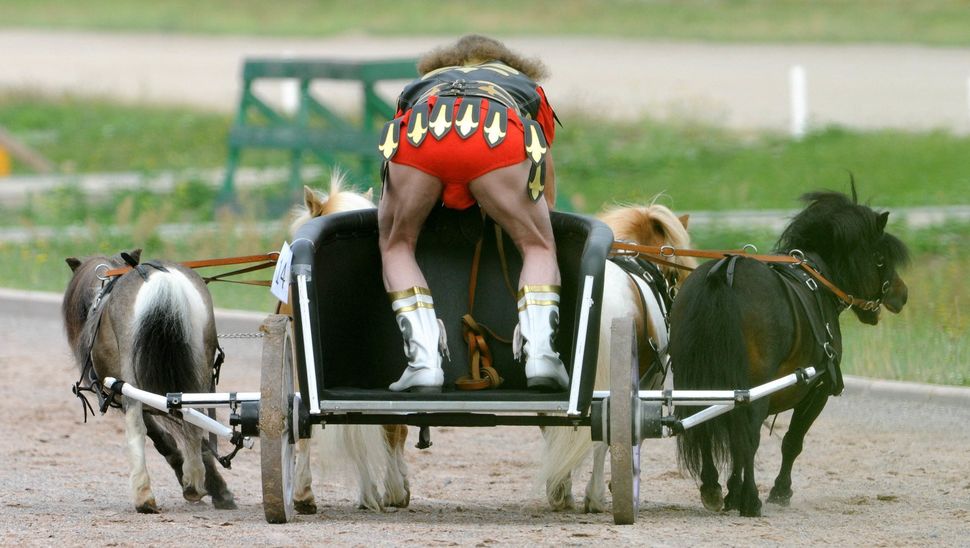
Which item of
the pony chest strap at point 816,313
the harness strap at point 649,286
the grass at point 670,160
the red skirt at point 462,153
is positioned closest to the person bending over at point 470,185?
the red skirt at point 462,153

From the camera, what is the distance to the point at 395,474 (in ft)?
26.0

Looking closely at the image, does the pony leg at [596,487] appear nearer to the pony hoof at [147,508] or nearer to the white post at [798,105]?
the pony hoof at [147,508]

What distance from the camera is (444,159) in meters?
6.66

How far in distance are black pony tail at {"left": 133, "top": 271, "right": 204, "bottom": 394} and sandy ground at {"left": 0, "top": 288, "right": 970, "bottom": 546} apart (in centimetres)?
58

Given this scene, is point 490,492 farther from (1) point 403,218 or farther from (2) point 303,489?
(1) point 403,218

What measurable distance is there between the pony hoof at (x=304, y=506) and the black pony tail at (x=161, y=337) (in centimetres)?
72

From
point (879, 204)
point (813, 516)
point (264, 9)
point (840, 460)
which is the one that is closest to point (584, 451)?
point (813, 516)

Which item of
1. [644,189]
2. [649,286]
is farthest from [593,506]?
[644,189]

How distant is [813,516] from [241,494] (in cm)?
275

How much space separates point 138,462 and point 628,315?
2225mm

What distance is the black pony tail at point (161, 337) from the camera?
24.3ft

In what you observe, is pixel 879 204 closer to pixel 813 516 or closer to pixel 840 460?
pixel 840 460

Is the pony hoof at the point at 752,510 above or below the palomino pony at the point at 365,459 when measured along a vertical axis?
below

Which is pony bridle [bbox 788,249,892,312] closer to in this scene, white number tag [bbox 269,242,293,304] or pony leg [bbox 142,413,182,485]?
white number tag [bbox 269,242,293,304]
